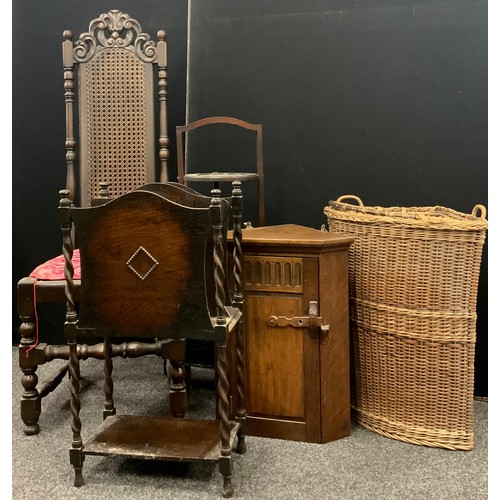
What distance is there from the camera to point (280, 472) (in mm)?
2166

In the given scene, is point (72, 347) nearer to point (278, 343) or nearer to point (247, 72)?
point (278, 343)

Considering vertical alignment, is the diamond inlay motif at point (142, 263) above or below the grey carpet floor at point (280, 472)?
above

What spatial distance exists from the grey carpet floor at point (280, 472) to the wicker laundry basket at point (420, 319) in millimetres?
101

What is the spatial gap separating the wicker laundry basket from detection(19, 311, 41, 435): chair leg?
132cm

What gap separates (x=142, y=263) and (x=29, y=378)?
0.92 metres

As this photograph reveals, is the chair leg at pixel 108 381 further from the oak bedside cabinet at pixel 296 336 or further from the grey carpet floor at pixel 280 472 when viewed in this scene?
the oak bedside cabinet at pixel 296 336

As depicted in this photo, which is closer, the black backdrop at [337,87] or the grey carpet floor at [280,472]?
the grey carpet floor at [280,472]

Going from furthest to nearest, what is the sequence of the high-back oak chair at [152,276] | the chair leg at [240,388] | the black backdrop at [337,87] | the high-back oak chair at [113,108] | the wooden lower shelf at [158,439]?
the high-back oak chair at [113,108], the black backdrop at [337,87], the chair leg at [240,388], the wooden lower shelf at [158,439], the high-back oak chair at [152,276]

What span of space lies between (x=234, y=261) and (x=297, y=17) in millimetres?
1385

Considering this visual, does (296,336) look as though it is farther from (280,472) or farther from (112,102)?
(112,102)

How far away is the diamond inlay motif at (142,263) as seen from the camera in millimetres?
1973

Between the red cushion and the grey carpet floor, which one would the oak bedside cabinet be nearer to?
the grey carpet floor

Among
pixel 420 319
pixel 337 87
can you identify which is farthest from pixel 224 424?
pixel 337 87

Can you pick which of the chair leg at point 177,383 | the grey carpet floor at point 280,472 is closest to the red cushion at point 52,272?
the chair leg at point 177,383
